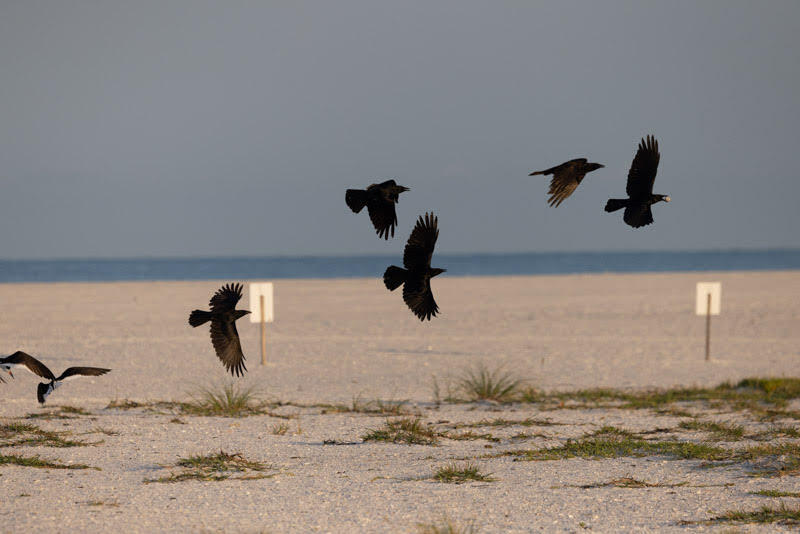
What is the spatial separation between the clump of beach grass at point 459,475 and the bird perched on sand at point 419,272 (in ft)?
14.5

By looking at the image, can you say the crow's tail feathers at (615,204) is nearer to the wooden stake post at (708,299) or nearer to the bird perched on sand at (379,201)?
the bird perched on sand at (379,201)

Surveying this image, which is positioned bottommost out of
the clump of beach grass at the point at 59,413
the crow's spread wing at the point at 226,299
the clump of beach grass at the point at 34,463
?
the clump of beach grass at the point at 34,463

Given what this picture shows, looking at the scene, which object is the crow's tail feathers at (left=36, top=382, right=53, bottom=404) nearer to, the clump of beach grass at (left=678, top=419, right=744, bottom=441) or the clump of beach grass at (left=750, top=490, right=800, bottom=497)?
the clump of beach grass at (left=750, top=490, right=800, bottom=497)

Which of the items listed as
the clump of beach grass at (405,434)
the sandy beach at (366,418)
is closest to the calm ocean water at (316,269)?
the sandy beach at (366,418)

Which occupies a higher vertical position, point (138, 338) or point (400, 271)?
point (400, 271)

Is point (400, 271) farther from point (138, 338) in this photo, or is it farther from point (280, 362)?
point (138, 338)

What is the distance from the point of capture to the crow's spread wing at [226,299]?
3.70 metres

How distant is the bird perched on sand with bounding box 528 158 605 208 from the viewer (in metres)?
3.49

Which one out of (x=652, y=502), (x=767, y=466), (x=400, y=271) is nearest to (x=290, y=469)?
(x=652, y=502)

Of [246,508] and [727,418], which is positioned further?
[727,418]

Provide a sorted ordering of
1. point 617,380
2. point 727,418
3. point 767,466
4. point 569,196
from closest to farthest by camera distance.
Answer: point 569,196 < point 767,466 < point 727,418 < point 617,380

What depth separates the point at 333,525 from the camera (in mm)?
6121

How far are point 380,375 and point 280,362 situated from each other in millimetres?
2412

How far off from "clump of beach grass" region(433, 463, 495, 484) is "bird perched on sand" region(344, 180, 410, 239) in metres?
4.39
